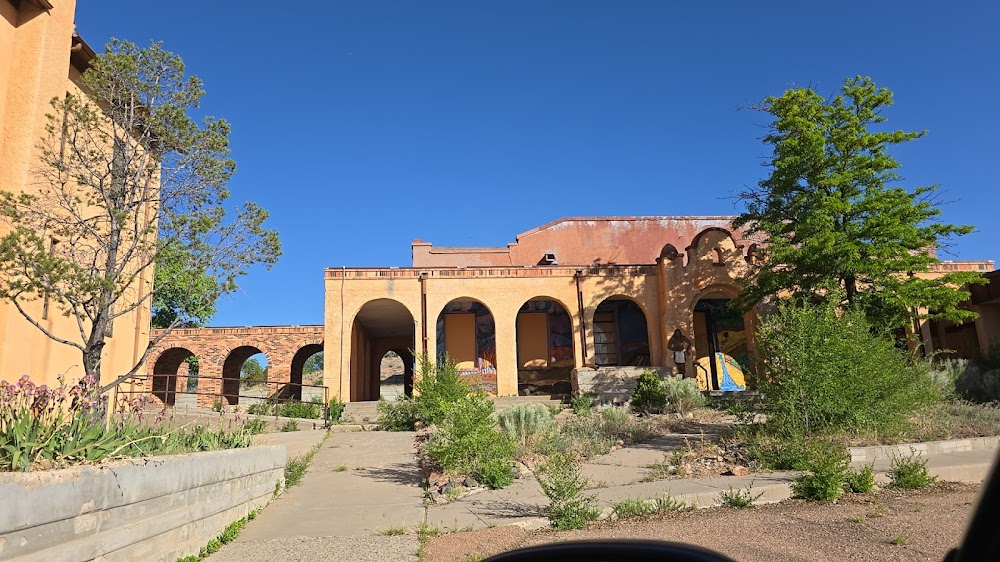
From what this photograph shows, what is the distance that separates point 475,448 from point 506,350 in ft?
49.5

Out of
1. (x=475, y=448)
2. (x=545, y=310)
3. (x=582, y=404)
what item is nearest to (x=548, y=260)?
(x=545, y=310)

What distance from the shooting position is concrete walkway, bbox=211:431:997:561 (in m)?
5.63

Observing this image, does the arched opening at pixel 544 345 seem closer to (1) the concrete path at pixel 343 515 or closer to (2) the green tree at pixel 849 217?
(2) the green tree at pixel 849 217

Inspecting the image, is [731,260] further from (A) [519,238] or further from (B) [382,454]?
(B) [382,454]

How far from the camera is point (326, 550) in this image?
5.46 meters

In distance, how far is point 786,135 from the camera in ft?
61.3

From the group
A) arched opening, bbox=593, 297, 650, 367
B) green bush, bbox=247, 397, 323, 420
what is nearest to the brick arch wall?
green bush, bbox=247, 397, 323, 420

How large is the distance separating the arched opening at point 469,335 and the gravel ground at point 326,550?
2113 cm

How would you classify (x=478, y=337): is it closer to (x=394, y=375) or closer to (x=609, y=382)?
(x=609, y=382)

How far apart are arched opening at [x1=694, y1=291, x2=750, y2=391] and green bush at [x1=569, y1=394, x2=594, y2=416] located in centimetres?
853

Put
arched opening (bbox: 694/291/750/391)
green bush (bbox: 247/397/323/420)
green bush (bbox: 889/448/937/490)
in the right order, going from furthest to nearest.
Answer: arched opening (bbox: 694/291/750/391) < green bush (bbox: 247/397/323/420) < green bush (bbox: 889/448/937/490)

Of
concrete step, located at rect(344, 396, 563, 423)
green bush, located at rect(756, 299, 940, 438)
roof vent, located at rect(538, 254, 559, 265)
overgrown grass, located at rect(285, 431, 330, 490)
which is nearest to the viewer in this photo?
overgrown grass, located at rect(285, 431, 330, 490)

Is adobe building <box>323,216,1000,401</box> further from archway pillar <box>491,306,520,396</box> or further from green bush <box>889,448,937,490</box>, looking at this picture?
green bush <box>889,448,937,490</box>

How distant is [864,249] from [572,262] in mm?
15092
